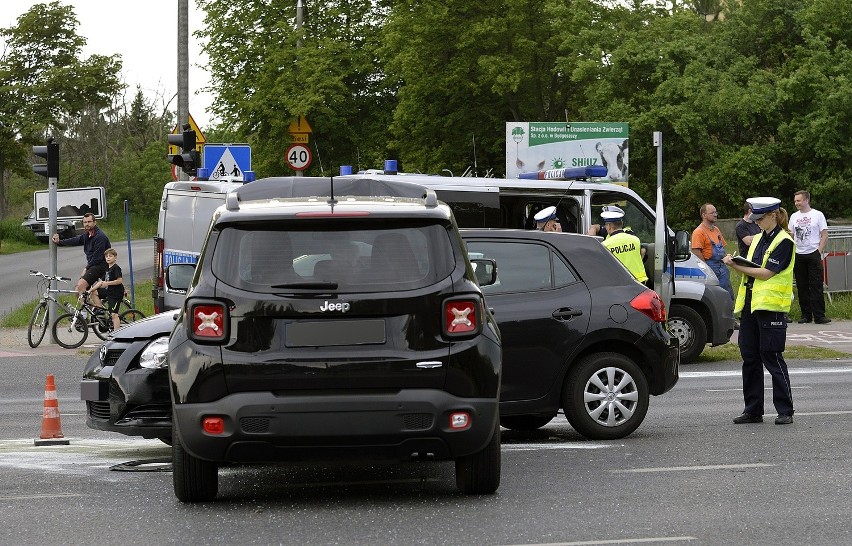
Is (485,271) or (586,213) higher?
(586,213)

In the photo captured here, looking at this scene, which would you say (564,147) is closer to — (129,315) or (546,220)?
(129,315)

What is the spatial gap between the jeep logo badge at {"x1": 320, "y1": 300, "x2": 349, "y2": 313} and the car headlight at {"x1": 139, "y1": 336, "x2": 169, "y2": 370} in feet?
7.81

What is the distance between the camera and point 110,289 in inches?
877

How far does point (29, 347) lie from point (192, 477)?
46.8 feet

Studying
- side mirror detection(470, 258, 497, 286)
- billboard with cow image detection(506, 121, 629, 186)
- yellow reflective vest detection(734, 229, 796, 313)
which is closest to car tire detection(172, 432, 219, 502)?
side mirror detection(470, 258, 497, 286)

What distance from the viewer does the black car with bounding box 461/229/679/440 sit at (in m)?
10.2

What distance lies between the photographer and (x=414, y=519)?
24.5 feet

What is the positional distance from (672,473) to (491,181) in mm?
8133

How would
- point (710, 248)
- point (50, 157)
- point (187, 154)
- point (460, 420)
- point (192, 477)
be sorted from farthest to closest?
1. point (187, 154)
2. point (50, 157)
3. point (710, 248)
4. point (192, 477)
5. point (460, 420)

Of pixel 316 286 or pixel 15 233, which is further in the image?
pixel 15 233

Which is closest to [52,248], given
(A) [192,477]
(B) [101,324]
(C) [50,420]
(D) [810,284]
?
(B) [101,324]

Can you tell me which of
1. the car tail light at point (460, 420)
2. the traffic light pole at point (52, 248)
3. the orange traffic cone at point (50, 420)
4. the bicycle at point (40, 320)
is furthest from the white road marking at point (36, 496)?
the traffic light pole at point (52, 248)

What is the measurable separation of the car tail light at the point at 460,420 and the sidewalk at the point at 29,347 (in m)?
12.9

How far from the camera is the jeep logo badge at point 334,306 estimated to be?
287 inches
